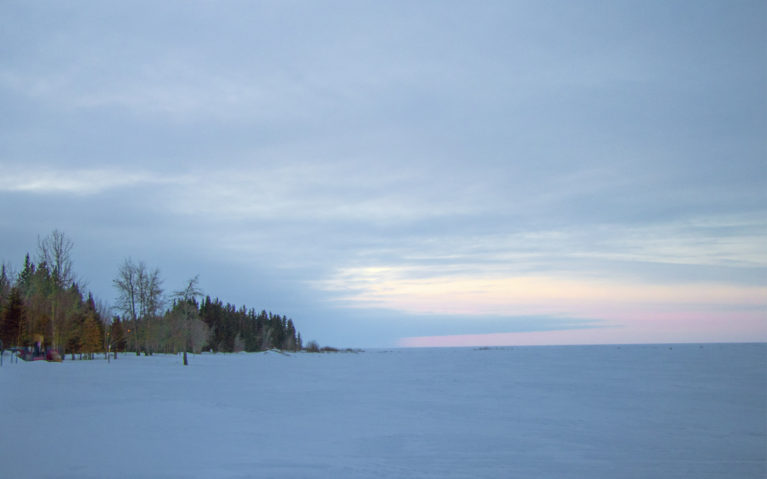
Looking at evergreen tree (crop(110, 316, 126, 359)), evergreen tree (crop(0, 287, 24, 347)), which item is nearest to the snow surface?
evergreen tree (crop(0, 287, 24, 347))

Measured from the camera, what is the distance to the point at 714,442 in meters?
14.8

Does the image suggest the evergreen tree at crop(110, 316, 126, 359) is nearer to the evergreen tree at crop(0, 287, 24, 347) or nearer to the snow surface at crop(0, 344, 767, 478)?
the evergreen tree at crop(0, 287, 24, 347)

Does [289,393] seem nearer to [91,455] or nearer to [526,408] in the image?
[526,408]

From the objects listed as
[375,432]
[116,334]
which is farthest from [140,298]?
[375,432]

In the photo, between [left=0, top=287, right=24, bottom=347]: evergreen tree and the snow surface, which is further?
[left=0, top=287, right=24, bottom=347]: evergreen tree

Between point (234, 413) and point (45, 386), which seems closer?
point (234, 413)

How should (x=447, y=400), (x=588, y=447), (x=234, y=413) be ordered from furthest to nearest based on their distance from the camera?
(x=447, y=400), (x=234, y=413), (x=588, y=447)

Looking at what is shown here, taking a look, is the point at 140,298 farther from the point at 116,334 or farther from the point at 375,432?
the point at 375,432

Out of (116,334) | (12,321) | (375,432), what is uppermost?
(12,321)

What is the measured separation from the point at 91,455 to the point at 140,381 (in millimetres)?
21062

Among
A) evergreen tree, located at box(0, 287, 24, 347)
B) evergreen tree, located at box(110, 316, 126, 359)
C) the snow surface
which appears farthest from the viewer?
evergreen tree, located at box(110, 316, 126, 359)

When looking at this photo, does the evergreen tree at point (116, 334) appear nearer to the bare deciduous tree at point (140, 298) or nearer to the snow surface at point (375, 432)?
the bare deciduous tree at point (140, 298)

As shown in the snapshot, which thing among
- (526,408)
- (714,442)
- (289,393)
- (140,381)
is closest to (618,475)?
(714,442)

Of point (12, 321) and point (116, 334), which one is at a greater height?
point (12, 321)
